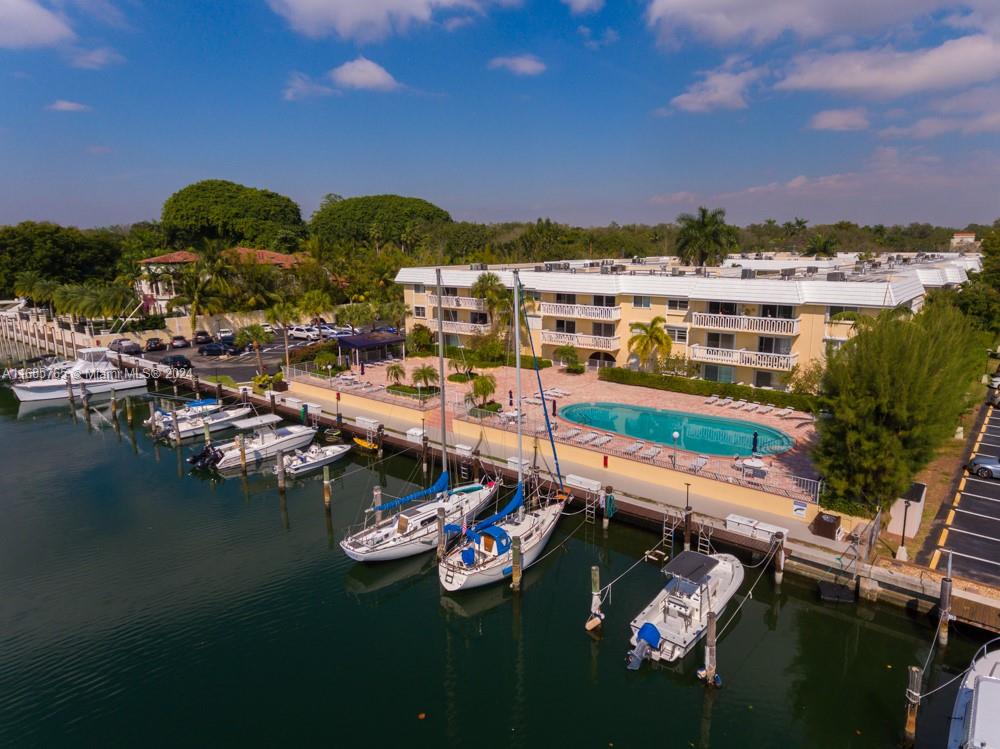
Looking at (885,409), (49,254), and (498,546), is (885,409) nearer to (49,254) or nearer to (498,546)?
(498,546)

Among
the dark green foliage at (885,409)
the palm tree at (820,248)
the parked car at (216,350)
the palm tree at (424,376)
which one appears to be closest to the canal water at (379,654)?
the dark green foliage at (885,409)

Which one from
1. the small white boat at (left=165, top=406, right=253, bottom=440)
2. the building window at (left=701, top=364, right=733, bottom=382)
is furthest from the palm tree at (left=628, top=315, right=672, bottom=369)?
the small white boat at (left=165, top=406, right=253, bottom=440)

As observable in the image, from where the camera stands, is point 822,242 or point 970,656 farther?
point 822,242

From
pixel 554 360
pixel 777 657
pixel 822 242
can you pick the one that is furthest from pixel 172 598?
pixel 822 242

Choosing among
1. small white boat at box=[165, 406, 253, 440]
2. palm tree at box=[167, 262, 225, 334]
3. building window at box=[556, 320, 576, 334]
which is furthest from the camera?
palm tree at box=[167, 262, 225, 334]

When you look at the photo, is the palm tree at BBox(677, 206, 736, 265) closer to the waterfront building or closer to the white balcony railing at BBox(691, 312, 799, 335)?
the waterfront building

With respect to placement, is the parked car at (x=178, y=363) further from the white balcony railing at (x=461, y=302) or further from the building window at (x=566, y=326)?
the building window at (x=566, y=326)

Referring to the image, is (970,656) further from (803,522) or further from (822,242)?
(822,242)
